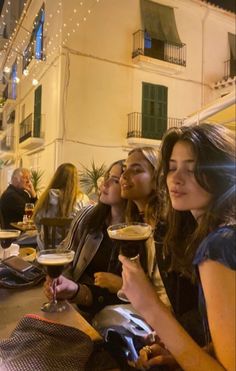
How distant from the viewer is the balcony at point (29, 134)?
1.71 metres

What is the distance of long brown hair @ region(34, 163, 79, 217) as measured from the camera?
2.23 m

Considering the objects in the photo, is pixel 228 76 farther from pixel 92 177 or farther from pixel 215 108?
pixel 92 177

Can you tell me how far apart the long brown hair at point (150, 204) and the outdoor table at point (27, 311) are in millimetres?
497

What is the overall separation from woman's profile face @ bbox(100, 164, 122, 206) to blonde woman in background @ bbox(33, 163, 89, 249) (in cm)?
73

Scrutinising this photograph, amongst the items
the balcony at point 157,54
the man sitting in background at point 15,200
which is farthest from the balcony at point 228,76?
the man sitting in background at point 15,200

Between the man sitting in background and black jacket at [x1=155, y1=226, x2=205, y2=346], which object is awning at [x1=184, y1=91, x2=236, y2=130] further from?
the man sitting in background

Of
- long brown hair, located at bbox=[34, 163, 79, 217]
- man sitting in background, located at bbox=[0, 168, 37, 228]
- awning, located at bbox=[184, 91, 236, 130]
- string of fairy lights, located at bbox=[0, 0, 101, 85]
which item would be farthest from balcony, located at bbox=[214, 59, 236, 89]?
man sitting in background, located at bbox=[0, 168, 37, 228]

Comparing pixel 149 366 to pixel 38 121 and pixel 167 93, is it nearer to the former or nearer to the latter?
pixel 38 121

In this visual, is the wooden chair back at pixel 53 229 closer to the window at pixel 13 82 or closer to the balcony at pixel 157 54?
the window at pixel 13 82

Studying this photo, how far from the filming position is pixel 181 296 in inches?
37.8

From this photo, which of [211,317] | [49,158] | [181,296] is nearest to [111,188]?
[49,158]

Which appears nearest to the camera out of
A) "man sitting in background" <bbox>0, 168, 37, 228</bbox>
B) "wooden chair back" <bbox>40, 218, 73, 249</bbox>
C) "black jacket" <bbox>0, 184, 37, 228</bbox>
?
"wooden chair back" <bbox>40, 218, 73, 249</bbox>

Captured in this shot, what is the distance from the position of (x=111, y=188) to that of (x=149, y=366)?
85 cm

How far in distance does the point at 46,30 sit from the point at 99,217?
1042 millimetres
